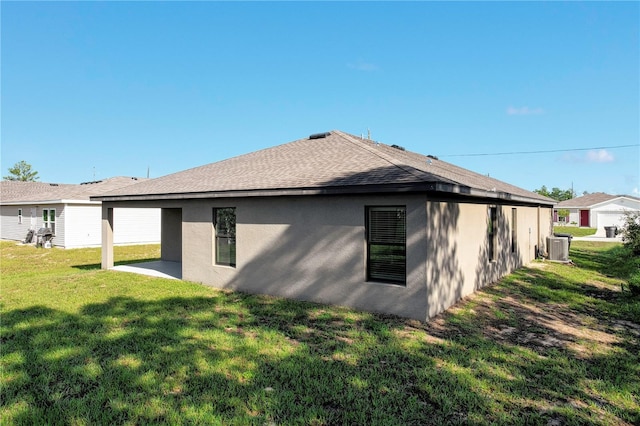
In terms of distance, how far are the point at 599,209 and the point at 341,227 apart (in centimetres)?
5162

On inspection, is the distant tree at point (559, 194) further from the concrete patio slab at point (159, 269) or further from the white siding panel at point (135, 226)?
the concrete patio slab at point (159, 269)

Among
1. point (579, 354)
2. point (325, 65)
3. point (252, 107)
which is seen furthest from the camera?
point (252, 107)

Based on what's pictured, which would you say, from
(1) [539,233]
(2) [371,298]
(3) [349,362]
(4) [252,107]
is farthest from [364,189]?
(4) [252,107]

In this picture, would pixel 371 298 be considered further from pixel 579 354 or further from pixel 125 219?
pixel 125 219

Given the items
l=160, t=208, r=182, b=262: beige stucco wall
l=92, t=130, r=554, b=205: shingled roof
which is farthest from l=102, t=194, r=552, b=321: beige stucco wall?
l=160, t=208, r=182, b=262: beige stucco wall

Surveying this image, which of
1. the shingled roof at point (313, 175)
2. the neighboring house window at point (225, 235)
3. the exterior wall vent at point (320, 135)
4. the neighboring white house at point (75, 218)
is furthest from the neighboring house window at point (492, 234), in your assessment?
the neighboring white house at point (75, 218)

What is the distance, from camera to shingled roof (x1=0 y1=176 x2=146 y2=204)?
22500 millimetres

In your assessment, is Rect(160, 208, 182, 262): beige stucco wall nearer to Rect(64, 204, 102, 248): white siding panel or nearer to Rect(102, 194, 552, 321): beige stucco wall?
Rect(102, 194, 552, 321): beige stucco wall

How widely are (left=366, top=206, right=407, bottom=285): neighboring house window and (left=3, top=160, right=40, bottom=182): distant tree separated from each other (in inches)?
3349

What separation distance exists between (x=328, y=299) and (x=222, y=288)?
11.2 ft

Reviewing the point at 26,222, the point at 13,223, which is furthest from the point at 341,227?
the point at 13,223

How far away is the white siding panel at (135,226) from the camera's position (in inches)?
918

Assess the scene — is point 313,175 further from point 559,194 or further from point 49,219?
point 559,194

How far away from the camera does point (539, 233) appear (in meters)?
16.5
